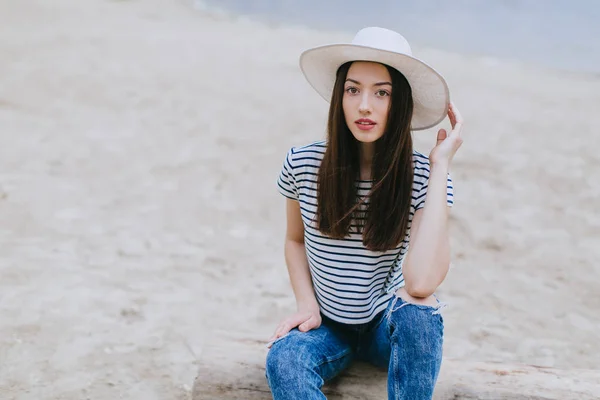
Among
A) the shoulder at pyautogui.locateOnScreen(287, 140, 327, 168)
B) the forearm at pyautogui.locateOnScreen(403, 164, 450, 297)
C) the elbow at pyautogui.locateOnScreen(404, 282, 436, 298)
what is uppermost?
the shoulder at pyautogui.locateOnScreen(287, 140, 327, 168)

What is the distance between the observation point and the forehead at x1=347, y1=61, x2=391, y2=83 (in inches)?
69.6

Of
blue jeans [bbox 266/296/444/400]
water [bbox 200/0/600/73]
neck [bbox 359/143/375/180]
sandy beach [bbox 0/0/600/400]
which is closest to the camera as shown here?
blue jeans [bbox 266/296/444/400]

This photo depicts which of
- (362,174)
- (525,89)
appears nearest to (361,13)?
(525,89)

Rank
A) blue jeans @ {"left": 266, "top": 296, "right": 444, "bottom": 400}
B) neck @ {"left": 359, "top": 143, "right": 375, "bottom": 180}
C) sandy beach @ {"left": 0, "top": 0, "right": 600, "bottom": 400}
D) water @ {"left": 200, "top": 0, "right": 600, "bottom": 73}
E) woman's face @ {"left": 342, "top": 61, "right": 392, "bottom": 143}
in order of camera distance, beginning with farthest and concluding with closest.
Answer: water @ {"left": 200, "top": 0, "right": 600, "bottom": 73} < sandy beach @ {"left": 0, "top": 0, "right": 600, "bottom": 400} < neck @ {"left": 359, "top": 143, "right": 375, "bottom": 180} < woman's face @ {"left": 342, "top": 61, "right": 392, "bottom": 143} < blue jeans @ {"left": 266, "top": 296, "right": 444, "bottom": 400}

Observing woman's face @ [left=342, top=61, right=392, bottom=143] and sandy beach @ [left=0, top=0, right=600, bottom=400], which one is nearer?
woman's face @ [left=342, top=61, right=392, bottom=143]

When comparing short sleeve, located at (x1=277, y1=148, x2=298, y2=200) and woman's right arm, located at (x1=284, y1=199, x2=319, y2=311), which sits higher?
short sleeve, located at (x1=277, y1=148, x2=298, y2=200)

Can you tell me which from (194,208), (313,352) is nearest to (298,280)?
(313,352)

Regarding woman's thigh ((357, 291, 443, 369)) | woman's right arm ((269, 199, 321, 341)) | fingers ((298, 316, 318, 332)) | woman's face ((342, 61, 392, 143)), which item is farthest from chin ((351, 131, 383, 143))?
fingers ((298, 316, 318, 332))

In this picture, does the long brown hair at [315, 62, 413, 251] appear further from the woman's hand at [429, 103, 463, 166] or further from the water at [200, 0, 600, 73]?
the water at [200, 0, 600, 73]

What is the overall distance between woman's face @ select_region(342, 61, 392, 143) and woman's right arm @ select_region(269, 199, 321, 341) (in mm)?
320

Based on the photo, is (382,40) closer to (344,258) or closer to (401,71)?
(401,71)

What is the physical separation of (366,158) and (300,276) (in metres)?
0.39

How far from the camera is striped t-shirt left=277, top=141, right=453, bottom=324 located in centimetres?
186

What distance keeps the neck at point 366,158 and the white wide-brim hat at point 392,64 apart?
13 centimetres
